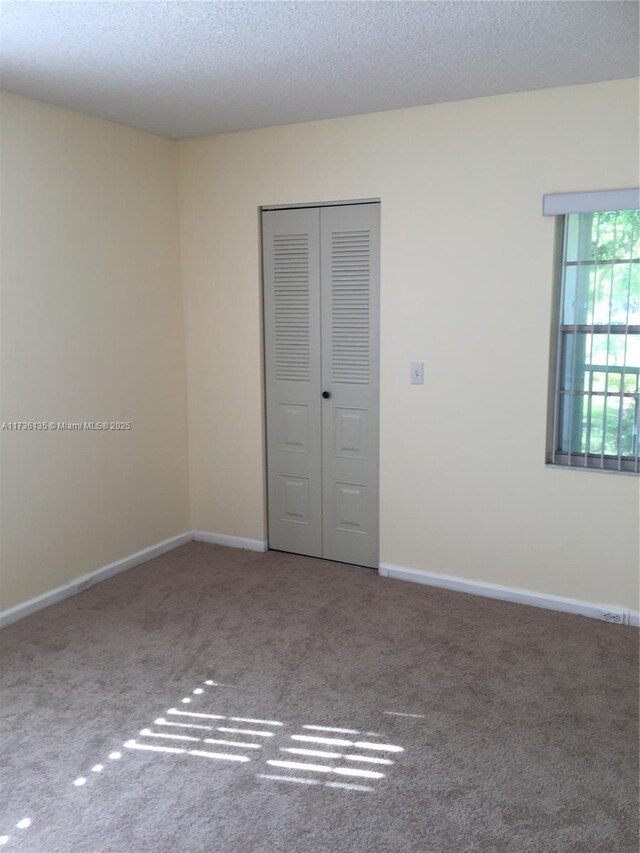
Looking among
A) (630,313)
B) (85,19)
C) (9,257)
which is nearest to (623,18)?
(630,313)

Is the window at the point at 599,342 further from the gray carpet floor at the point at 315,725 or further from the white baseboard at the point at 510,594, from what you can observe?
the gray carpet floor at the point at 315,725

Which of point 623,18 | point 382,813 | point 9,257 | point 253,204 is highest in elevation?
point 623,18

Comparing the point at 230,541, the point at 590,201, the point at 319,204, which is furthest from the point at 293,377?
the point at 590,201

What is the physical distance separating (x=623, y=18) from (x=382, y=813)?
8.80 feet

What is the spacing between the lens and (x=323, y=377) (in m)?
4.05

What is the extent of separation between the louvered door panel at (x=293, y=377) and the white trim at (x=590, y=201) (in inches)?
49.7

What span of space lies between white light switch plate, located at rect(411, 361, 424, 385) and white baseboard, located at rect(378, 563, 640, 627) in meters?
1.03

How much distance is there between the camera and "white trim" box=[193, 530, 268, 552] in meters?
4.38

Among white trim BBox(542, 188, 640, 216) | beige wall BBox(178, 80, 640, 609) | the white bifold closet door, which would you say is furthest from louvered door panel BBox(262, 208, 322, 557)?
white trim BBox(542, 188, 640, 216)

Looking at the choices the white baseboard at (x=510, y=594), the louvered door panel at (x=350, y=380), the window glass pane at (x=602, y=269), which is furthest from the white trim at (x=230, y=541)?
the window glass pane at (x=602, y=269)

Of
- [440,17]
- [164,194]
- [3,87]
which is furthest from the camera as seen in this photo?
[164,194]

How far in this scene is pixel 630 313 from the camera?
10.4 ft

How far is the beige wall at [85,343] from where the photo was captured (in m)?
3.38

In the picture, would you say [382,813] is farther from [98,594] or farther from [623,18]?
[623,18]
